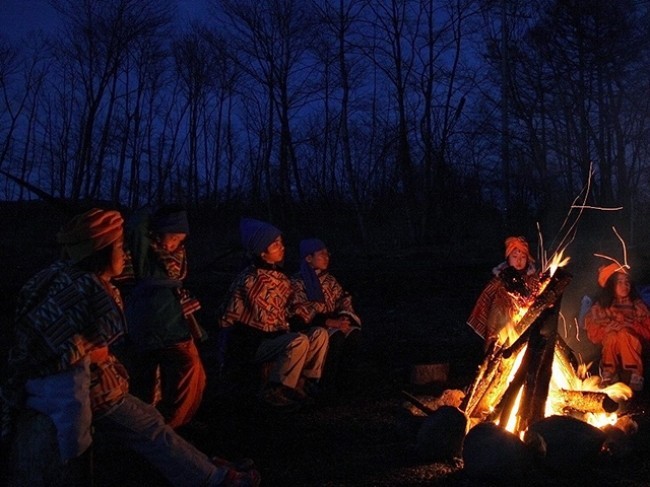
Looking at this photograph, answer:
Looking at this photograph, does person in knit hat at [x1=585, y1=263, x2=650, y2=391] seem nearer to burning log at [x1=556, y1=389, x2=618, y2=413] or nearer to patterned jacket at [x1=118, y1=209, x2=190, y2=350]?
burning log at [x1=556, y1=389, x2=618, y2=413]

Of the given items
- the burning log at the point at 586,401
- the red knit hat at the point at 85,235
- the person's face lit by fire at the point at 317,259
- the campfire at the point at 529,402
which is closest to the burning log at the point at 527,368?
the campfire at the point at 529,402

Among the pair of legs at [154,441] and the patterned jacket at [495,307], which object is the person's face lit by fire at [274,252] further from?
the pair of legs at [154,441]

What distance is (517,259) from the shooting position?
6.35 m

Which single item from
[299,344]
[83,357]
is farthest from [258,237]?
[83,357]

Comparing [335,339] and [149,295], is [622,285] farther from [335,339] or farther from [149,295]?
[149,295]

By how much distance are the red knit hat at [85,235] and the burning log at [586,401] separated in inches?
145

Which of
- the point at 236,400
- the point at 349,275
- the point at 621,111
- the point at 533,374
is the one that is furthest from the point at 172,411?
the point at 621,111

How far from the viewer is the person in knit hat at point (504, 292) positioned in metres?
6.13

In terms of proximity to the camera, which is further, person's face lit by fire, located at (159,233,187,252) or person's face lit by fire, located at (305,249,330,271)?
person's face lit by fire, located at (305,249,330,271)

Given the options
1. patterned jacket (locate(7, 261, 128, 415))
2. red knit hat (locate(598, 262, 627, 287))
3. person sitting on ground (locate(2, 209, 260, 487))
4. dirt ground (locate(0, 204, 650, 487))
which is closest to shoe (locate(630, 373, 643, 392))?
dirt ground (locate(0, 204, 650, 487))

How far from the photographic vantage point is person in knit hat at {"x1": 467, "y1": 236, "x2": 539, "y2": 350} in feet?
20.1

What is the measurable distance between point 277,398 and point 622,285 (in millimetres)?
3429

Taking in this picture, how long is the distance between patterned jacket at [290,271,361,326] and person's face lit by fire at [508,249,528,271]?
1.56 metres

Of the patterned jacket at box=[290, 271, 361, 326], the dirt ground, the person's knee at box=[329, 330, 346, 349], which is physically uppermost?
the patterned jacket at box=[290, 271, 361, 326]
